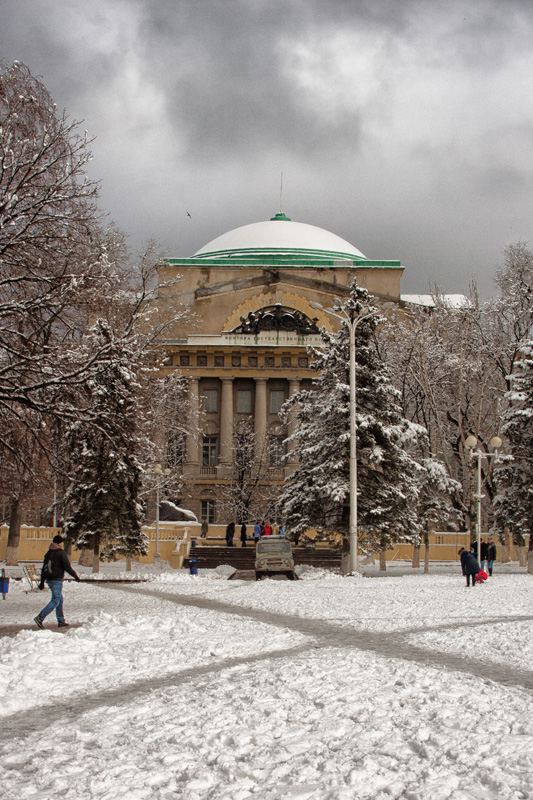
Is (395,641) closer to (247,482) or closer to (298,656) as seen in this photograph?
(298,656)

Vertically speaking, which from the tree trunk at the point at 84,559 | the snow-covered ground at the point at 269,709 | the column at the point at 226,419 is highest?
the column at the point at 226,419

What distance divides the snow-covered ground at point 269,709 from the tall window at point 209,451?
181 feet

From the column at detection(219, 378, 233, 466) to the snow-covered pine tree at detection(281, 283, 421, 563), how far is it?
34.3 metres

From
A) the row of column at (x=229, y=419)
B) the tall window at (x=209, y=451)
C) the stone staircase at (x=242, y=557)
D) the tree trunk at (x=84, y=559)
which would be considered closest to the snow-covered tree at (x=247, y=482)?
the row of column at (x=229, y=419)

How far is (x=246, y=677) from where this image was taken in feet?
28.3

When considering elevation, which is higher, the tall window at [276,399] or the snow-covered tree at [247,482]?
the tall window at [276,399]

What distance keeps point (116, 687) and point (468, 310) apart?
31.5 metres

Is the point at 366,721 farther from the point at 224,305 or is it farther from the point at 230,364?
the point at 224,305

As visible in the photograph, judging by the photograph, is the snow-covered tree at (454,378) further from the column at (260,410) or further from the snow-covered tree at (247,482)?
the column at (260,410)

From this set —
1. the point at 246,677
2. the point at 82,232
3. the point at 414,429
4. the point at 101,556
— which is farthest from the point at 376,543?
the point at 246,677

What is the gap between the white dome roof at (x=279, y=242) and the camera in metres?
82.8

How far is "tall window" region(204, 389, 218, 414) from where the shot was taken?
232 ft

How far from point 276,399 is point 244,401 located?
8.75 ft

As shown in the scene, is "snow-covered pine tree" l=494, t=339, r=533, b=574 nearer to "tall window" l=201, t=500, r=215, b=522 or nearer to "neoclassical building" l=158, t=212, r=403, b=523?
"neoclassical building" l=158, t=212, r=403, b=523
